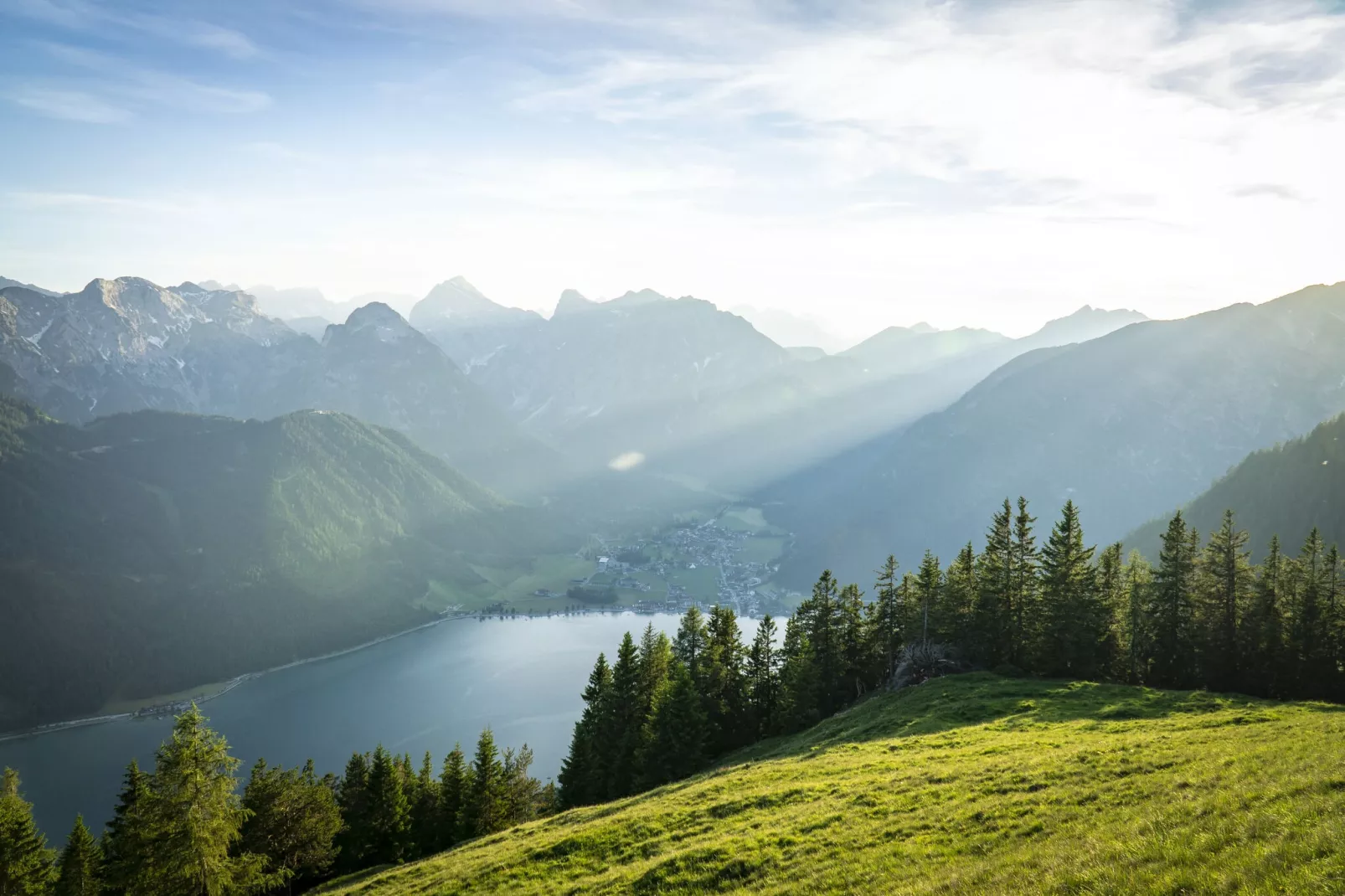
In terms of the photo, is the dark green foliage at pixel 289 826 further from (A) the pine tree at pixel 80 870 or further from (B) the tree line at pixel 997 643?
(B) the tree line at pixel 997 643

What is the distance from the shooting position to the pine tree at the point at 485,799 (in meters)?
62.3

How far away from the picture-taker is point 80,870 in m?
57.4

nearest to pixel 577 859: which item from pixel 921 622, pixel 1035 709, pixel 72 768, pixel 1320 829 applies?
pixel 1320 829

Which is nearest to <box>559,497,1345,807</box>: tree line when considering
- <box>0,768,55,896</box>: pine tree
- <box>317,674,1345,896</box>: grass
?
<box>317,674,1345,896</box>: grass

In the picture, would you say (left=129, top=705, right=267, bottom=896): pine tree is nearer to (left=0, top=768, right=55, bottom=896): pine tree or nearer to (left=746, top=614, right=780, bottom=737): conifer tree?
(left=0, top=768, right=55, bottom=896): pine tree

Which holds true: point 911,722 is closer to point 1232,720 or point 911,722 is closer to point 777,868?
point 1232,720

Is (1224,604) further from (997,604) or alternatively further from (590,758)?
(590,758)

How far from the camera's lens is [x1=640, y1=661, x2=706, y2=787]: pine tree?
208 feet

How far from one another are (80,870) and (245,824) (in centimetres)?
1318

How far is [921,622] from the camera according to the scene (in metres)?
75.2

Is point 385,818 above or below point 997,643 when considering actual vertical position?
below

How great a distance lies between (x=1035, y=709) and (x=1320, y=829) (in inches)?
1410

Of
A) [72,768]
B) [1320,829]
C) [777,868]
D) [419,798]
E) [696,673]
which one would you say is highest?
[1320,829]

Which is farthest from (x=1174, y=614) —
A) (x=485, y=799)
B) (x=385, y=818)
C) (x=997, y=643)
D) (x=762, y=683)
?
(x=385, y=818)
